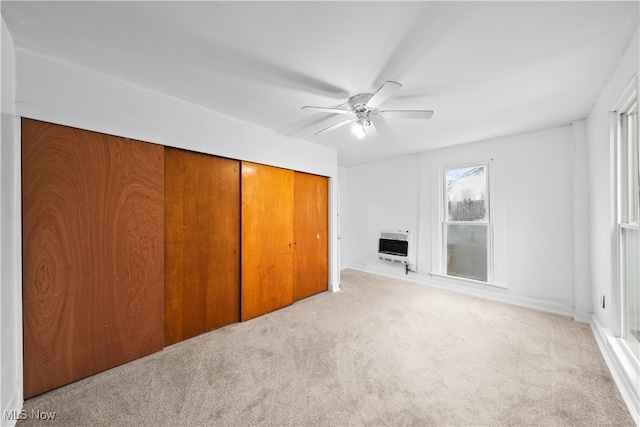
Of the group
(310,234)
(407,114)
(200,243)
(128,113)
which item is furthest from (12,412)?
(407,114)

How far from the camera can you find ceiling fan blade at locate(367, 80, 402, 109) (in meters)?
1.57

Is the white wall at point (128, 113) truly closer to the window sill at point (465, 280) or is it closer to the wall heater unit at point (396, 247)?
the wall heater unit at point (396, 247)

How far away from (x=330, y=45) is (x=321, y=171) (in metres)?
2.27

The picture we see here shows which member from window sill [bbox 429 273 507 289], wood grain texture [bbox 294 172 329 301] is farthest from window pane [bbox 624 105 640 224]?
wood grain texture [bbox 294 172 329 301]

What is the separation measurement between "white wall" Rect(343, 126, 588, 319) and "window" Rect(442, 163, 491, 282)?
127mm

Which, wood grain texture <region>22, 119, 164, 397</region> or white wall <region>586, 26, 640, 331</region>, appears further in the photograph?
white wall <region>586, 26, 640, 331</region>

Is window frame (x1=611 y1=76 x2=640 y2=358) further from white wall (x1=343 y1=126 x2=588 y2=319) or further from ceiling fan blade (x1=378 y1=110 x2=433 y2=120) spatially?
ceiling fan blade (x1=378 y1=110 x2=433 y2=120)

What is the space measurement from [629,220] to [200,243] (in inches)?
152

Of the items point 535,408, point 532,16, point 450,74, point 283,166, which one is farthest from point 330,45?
point 535,408

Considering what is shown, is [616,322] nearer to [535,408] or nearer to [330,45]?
[535,408]

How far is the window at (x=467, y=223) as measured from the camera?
364 centimetres

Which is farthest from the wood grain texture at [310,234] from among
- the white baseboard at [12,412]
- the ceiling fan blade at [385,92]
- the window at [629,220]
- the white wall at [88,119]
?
the window at [629,220]

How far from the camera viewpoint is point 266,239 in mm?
3031

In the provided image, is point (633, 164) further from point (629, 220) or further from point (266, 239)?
point (266, 239)
